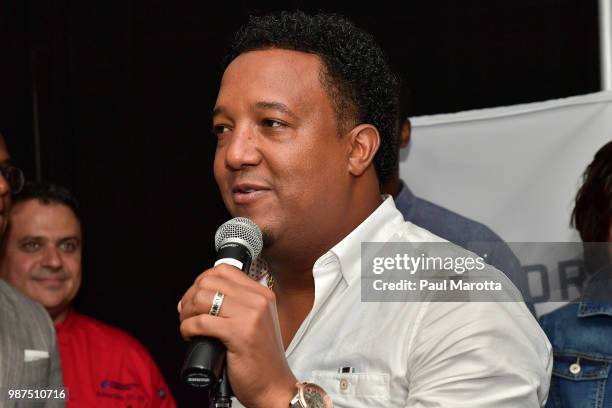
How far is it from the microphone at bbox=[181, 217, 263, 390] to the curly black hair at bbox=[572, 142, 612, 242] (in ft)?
4.15

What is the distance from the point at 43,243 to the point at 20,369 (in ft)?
3.83

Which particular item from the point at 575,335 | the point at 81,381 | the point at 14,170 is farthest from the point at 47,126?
the point at 575,335

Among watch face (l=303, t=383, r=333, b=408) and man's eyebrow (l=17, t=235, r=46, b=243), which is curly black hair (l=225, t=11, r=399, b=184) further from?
man's eyebrow (l=17, t=235, r=46, b=243)

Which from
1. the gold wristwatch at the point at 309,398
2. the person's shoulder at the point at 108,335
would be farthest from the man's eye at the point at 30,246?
the gold wristwatch at the point at 309,398

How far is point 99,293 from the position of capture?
381cm

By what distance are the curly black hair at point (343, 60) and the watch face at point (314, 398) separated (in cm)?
59

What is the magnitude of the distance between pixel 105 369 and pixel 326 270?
1807mm

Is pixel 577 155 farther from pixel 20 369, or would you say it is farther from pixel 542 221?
pixel 20 369

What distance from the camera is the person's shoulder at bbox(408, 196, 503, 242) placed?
9.88 ft

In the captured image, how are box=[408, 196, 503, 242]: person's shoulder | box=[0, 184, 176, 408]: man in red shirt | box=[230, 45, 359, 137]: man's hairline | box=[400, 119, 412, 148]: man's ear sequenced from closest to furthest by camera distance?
box=[230, 45, 359, 137]: man's hairline
box=[408, 196, 503, 242]: person's shoulder
box=[400, 119, 412, 148]: man's ear
box=[0, 184, 176, 408]: man in red shirt

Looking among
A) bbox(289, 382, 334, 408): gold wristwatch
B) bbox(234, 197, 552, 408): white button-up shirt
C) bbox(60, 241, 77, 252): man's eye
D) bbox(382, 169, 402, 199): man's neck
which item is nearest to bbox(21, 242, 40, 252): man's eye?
bbox(60, 241, 77, 252): man's eye

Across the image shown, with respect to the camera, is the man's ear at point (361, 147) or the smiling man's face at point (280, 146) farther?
the man's ear at point (361, 147)

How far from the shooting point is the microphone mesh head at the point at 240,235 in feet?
4.91

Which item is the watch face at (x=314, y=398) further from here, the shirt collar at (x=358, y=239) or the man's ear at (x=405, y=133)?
the man's ear at (x=405, y=133)
